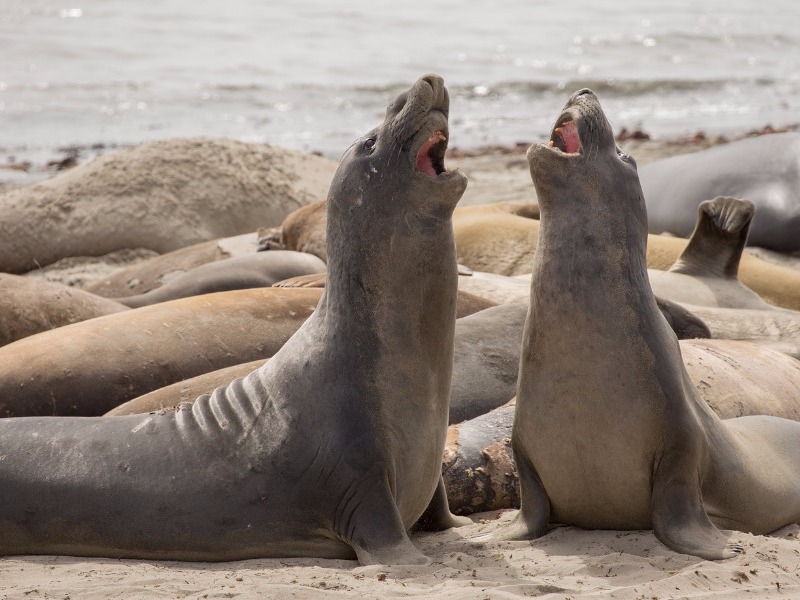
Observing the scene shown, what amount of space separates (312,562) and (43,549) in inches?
37.2

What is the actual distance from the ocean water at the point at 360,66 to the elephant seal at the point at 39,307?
8215 mm

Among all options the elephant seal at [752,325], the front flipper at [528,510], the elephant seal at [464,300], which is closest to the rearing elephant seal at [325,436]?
the front flipper at [528,510]

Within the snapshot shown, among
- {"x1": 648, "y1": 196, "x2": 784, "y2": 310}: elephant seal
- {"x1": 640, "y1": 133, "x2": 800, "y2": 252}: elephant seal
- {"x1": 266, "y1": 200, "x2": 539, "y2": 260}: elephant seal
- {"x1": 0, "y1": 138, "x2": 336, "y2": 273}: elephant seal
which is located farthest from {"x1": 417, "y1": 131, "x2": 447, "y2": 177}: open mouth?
{"x1": 0, "y1": 138, "x2": 336, "y2": 273}: elephant seal

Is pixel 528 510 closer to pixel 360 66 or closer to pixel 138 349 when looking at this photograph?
pixel 138 349

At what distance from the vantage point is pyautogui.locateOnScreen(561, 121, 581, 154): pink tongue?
470 centimetres

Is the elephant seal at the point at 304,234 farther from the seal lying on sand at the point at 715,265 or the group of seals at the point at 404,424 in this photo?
the group of seals at the point at 404,424

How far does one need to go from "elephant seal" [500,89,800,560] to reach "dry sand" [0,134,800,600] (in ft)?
0.41

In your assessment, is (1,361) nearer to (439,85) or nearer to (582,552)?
(439,85)

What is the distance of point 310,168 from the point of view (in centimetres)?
1161

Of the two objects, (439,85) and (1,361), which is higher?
(439,85)

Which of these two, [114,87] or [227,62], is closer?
[114,87]

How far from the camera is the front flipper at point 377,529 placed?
4.15 metres

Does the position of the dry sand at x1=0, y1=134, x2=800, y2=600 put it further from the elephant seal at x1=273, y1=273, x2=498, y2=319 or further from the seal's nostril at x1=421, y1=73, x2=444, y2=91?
the elephant seal at x1=273, y1=273, x2=498, y2=319

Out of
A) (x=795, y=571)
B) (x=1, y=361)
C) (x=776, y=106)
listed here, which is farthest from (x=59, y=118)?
(x=795, y=571)
